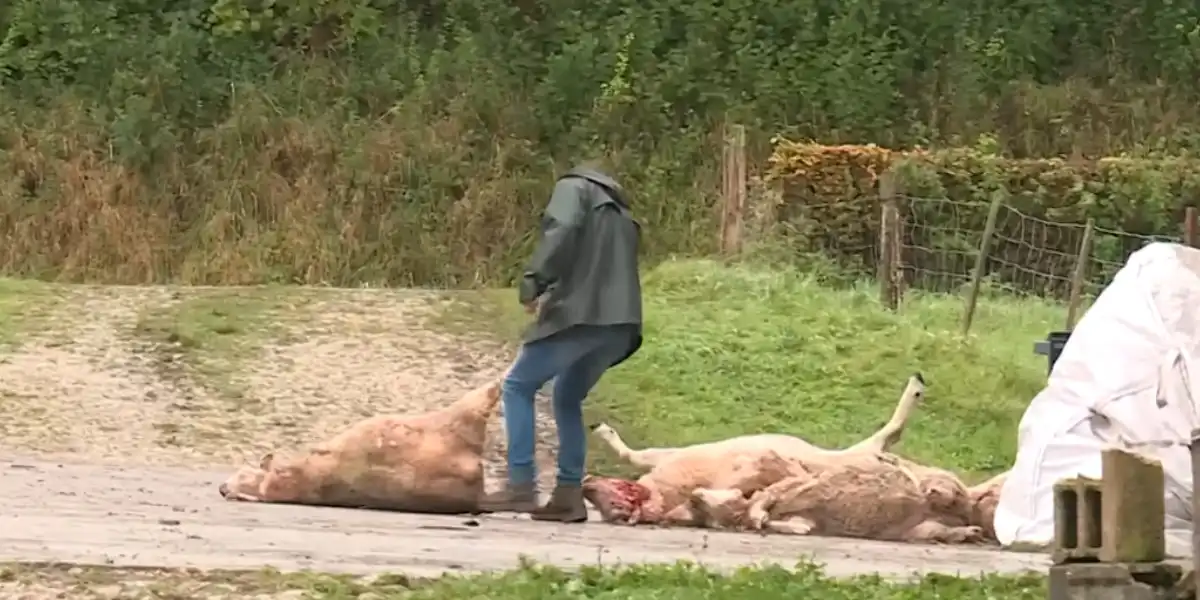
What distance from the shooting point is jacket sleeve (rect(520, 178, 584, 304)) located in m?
7.54

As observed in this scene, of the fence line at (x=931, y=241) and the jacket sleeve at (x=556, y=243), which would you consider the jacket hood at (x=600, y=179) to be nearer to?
the jacket sleeve at (x=556, y=243)

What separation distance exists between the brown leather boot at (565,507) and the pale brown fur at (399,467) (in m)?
0.35

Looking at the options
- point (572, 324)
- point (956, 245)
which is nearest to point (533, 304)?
point (572, 324)

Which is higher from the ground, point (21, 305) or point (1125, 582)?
point (1125, 582)

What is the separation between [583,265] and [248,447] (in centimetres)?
327

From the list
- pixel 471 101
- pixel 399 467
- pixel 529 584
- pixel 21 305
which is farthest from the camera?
pixel 471 101

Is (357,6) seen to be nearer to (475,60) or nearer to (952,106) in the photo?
(475,60)

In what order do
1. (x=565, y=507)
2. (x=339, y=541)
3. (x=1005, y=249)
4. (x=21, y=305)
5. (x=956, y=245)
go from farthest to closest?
(x=1005, y=249) < (x=956, y=245) < (x=21, y=305) < (x=565, y=507) < (x=339, y=541)

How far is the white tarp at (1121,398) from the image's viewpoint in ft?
23.7

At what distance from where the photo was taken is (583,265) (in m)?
7.68

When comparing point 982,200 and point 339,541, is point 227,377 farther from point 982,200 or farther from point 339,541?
point 982,200

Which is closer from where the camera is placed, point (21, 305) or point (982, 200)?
point (21, 305)

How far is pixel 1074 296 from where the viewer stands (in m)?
12.3

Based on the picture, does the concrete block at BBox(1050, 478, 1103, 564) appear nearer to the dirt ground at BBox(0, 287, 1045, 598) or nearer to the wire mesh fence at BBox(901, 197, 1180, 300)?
the dirt ground at BBox(0, 287, 1045, 598)
